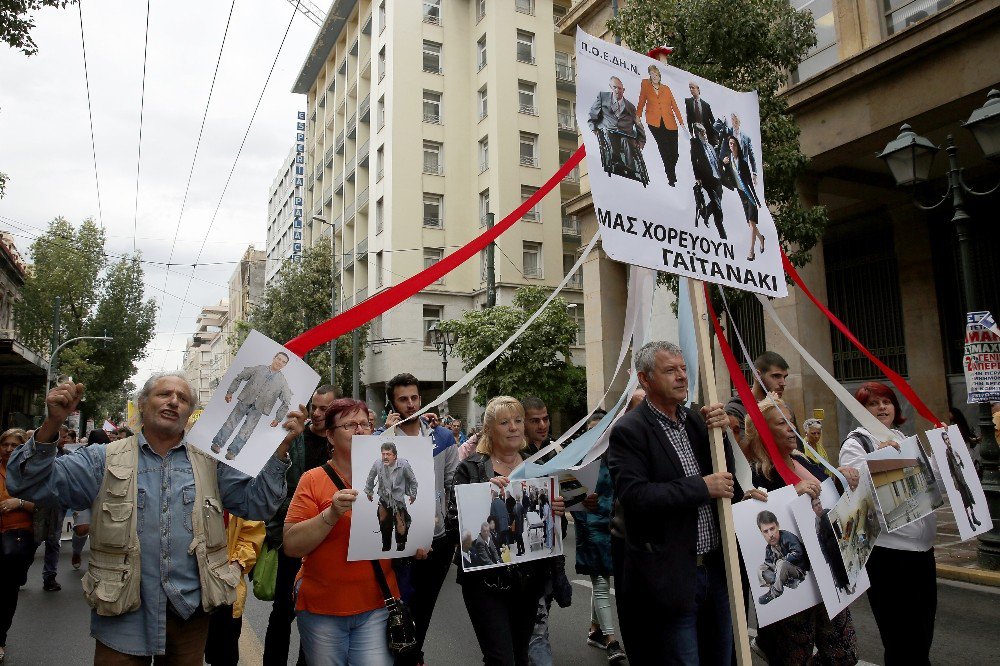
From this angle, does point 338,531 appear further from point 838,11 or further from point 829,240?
point 829,240

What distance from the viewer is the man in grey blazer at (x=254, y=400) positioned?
2.96 meters

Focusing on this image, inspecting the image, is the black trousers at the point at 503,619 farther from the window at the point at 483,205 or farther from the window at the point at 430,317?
the window at the point at 483,205

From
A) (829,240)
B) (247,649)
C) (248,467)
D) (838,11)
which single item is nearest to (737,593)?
(248,467)

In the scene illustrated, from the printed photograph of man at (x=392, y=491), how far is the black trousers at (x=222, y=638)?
150 centimetres

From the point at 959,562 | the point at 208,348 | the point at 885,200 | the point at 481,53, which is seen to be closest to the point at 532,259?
the point at 481,53

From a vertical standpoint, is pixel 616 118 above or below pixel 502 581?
above

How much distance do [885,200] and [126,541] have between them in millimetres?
16882

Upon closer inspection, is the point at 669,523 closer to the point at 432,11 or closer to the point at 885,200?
the point at 885,200

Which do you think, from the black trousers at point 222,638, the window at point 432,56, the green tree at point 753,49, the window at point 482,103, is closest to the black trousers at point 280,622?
the black trousers at point 222,638

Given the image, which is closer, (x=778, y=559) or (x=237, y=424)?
(x=237, y=424)

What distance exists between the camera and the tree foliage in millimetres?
39875

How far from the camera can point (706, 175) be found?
11.5ft

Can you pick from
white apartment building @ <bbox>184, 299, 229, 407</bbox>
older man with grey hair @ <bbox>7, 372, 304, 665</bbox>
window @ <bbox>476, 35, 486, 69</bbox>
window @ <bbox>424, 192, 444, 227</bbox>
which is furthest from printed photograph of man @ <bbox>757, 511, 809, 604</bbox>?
white apartment building @ <bbox>184, 299, 229, 407</bbox>

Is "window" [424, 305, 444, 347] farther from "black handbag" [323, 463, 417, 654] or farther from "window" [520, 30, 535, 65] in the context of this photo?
"black handbag" [323, 463, 417, 654]
